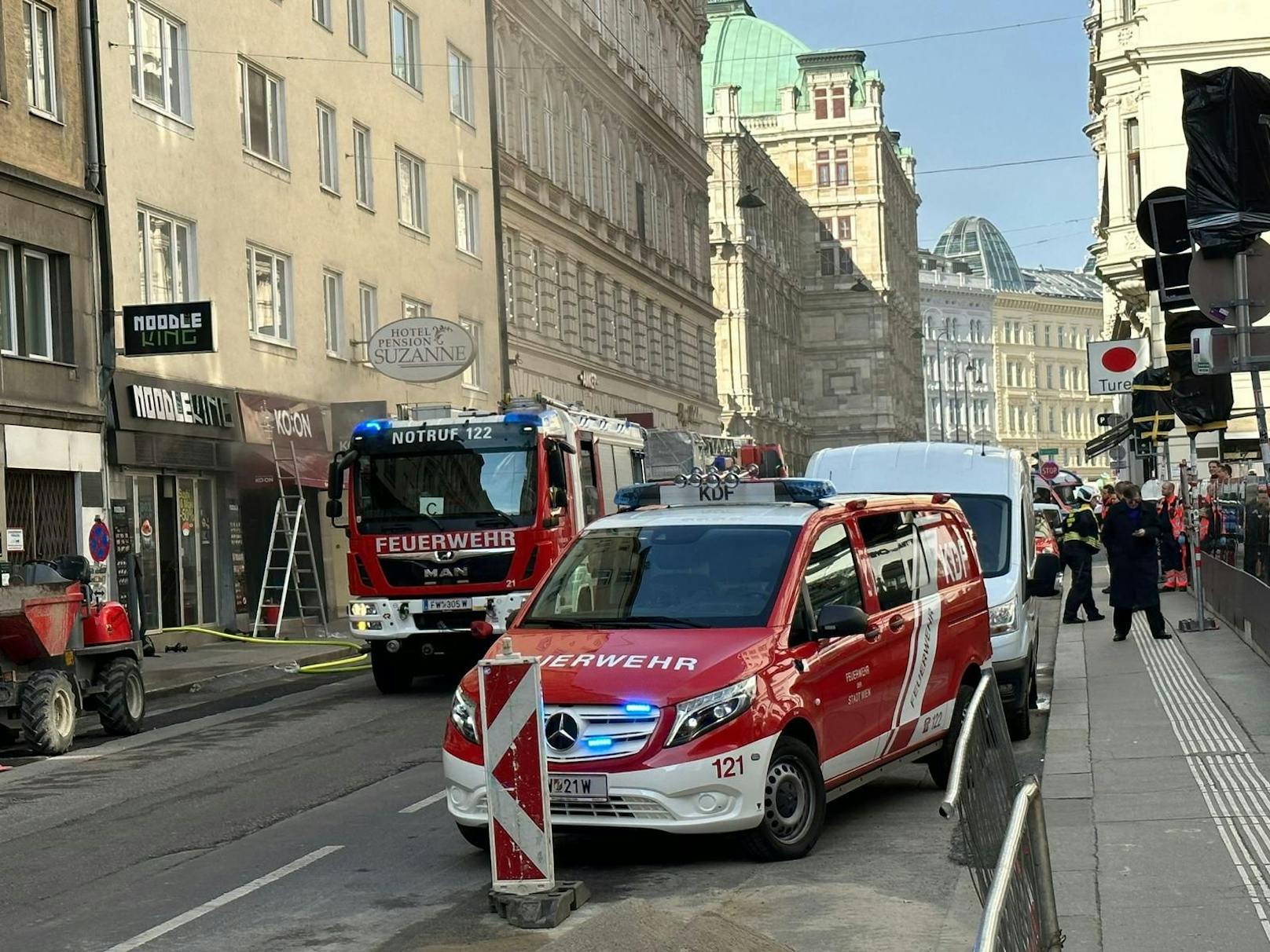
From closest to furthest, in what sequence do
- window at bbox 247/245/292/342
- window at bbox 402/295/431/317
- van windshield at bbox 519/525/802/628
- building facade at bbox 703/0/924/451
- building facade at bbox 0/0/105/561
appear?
van windshield at bbox 519/525/802/628 < building facade at bbox 0/0/105/561 < window at bbox 247/245/292/342 < window at bbox 402/295/431/317 < building facade at bbox 703/0/924/451

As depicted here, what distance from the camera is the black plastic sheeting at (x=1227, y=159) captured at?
1083cm

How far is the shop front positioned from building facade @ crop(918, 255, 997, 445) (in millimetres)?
130898

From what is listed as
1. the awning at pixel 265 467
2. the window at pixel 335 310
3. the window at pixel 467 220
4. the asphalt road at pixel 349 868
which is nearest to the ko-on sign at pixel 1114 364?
the awning at pixel 265 467

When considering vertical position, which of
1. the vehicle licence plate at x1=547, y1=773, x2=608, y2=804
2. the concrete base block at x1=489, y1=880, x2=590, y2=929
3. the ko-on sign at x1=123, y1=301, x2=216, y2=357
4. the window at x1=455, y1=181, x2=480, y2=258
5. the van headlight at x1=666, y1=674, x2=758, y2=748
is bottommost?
the concrete base block at x1=489, y1=880, x2=590, y2=929

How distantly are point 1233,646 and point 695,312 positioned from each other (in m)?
45.7

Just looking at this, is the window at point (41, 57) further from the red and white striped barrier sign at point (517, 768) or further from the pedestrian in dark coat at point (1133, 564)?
the red and white striped barrier sign at point (517, 768)

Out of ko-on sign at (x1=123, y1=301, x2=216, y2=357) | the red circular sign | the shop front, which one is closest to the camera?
the red circular sign

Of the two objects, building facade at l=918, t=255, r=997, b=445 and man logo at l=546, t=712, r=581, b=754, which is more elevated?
building facade at l=918, t=255, r=997, b=445

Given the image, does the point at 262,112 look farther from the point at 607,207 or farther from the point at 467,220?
the point at 607,207

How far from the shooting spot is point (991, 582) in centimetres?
1389

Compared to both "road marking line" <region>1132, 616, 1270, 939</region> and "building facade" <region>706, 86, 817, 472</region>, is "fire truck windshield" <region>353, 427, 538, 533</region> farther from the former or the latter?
"building facade" <region>706, 86, 817, 472</region>

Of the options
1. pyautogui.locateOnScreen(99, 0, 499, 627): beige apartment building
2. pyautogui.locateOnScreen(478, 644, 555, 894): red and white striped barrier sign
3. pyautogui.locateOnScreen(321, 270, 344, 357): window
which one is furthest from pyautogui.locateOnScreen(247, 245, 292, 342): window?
pyautogui.locateOnScreen(478, 644, 555, 894): red and white striped barrier sign

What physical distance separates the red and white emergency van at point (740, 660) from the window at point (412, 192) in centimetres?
2732

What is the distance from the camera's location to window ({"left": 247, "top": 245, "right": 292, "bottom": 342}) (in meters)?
30.6
